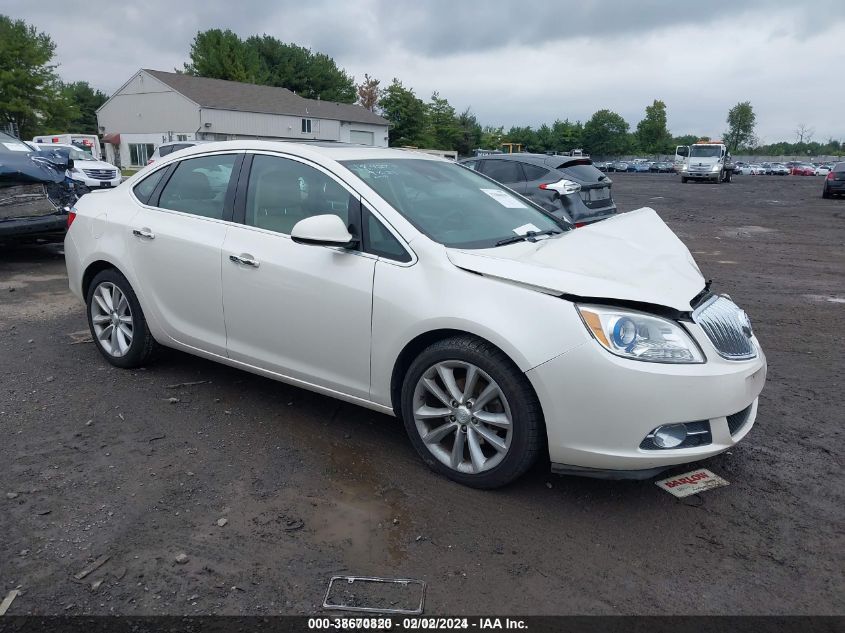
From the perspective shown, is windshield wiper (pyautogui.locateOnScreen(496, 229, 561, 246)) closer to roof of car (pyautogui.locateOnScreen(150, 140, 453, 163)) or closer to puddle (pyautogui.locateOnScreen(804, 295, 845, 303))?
roof of car (pyautogui.locateOnScreen(150, 140, 453, 163))

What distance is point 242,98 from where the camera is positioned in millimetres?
55938

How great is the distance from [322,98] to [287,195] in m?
80.7

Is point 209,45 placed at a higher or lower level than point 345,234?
higher

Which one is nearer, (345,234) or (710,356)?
(710,356)

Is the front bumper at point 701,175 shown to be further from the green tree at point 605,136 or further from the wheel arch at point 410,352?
the green tree at point 605,136

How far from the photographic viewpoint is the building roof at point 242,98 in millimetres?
53281

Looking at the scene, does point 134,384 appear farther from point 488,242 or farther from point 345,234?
point 488,242

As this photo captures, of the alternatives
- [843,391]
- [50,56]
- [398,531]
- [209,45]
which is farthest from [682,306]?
[209,45]

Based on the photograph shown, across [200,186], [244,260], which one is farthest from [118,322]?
[244,260]

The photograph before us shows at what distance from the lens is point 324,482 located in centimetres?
348

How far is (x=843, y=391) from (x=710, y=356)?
2384 mm

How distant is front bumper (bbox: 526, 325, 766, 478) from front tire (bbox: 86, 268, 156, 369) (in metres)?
3.05

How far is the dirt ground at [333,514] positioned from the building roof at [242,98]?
5228 centimetres

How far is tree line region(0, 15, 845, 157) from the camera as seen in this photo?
53.2 metres
